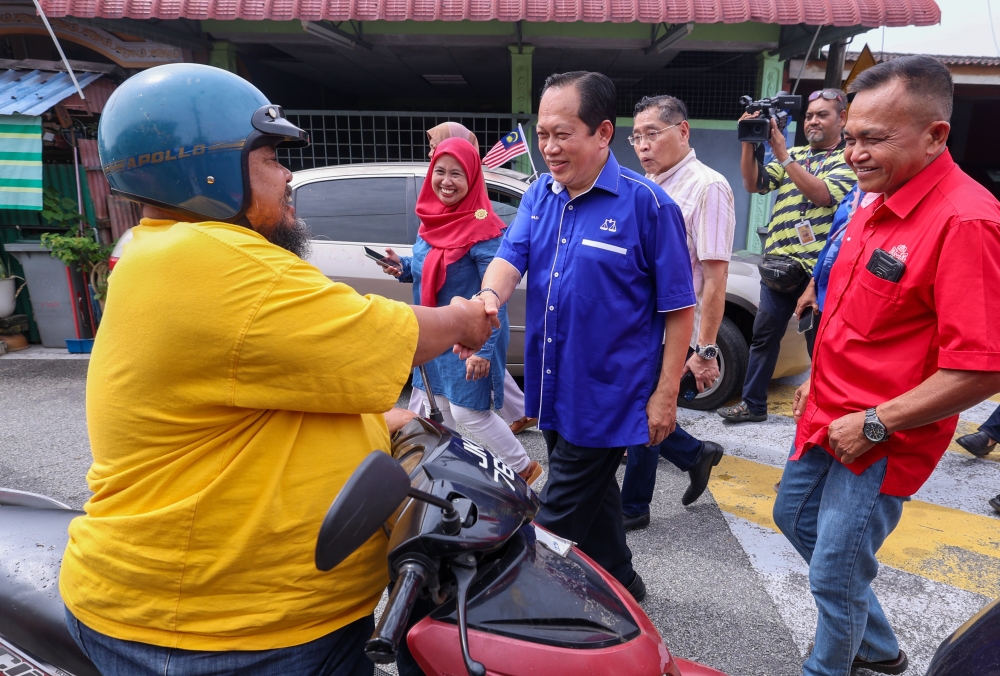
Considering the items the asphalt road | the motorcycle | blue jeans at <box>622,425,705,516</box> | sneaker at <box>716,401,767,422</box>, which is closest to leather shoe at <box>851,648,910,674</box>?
the asphalt road

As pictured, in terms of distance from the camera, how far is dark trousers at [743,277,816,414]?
443 cm

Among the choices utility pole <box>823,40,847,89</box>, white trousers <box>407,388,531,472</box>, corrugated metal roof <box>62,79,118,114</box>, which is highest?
utility pole <box>823,40,847,89</box>

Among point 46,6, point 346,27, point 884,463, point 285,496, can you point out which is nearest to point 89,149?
point 46,6

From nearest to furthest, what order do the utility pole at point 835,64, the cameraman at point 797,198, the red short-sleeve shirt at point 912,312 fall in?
the red short-sleeve shirt at point 912,312 → the cameraman at point 797,198 → the utility pole at point 835,64

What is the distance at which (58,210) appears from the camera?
691 centimetres

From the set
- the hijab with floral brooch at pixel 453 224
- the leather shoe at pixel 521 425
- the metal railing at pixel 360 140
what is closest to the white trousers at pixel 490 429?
the hijab with floral brooch at pixel 453 224

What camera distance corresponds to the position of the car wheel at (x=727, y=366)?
493 cm

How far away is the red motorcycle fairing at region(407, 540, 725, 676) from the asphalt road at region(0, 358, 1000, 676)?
146 centimetres

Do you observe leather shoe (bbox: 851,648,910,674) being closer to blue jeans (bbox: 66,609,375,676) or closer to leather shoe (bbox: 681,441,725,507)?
leather shoe (bbox: 681,441,725,507)

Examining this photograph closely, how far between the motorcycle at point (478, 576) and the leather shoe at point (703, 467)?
2.14 meters

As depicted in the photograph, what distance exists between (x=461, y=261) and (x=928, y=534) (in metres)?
2.72

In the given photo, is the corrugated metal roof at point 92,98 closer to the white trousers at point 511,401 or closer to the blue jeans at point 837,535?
the white trousers at point 511,401

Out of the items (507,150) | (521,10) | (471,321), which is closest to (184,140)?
(471,321)

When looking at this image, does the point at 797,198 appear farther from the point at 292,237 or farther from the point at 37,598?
the point at 37,598
